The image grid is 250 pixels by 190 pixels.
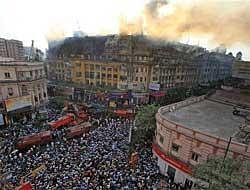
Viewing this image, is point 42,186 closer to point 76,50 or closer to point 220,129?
point 220,129

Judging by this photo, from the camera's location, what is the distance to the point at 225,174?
13.3 m

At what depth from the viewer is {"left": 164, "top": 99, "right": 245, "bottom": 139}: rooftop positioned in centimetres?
2210

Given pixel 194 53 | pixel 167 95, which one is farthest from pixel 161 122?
pixel 194 53

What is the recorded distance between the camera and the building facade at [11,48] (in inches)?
2609

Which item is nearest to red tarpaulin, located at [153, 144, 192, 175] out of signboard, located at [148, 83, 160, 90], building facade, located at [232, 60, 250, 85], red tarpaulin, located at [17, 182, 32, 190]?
red tarpaulin, located at [17, 182, 32, 190]

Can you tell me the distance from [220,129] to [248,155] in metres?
5.30

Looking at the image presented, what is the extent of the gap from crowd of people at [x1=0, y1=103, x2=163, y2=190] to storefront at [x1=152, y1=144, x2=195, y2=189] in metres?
0.92

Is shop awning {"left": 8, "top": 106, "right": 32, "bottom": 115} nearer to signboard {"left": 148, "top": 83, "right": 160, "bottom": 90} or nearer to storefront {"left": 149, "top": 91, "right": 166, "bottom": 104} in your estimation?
signboard {"left": 148, "top": 83, "right": 160, "bottom": 90}

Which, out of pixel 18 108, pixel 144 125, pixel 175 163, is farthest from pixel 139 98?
pixel 175 163

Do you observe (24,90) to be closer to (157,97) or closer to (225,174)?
(157,97)

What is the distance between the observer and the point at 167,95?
1966 inches

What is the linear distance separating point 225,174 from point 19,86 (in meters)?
31.6

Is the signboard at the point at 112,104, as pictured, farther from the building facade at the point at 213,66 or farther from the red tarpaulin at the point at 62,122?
the building facade at the point at 213,66

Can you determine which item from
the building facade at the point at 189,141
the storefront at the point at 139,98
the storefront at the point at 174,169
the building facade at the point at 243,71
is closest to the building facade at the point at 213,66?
the building facade at the point at 243,71
